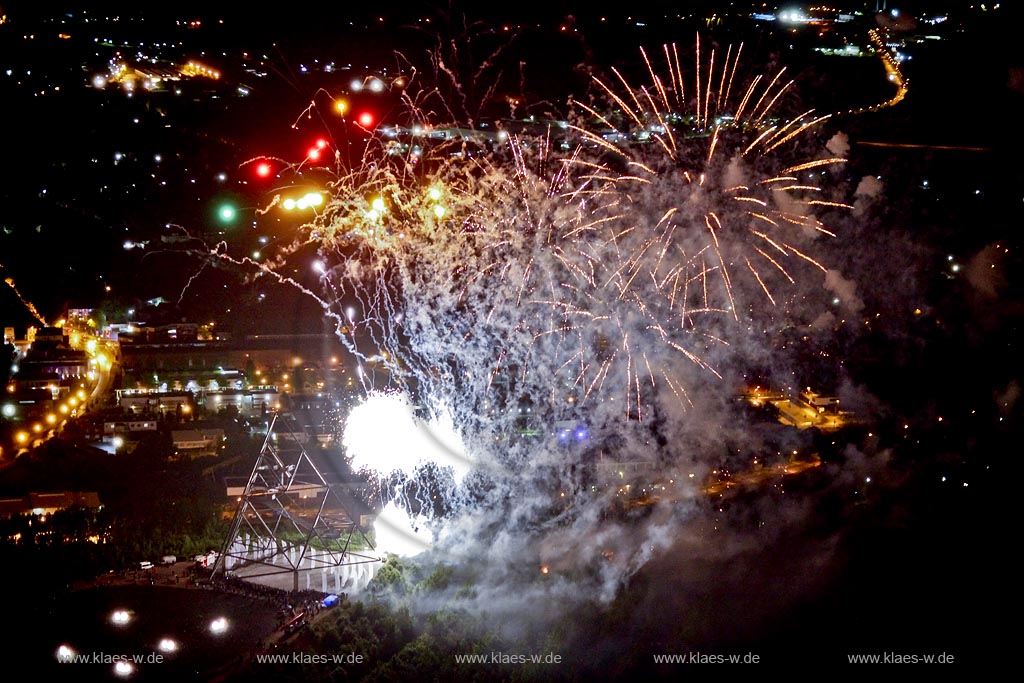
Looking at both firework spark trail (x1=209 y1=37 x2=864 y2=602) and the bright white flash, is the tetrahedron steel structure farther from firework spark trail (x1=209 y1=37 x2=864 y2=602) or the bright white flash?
firework spark trail (x1=209 y1=37 x2=864 y2=602)

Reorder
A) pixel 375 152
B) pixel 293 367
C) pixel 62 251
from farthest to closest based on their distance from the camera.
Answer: pixel 293 367, pixel 62 251, pixel 375 152

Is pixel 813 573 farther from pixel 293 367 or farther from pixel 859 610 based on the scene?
pixel 293 367

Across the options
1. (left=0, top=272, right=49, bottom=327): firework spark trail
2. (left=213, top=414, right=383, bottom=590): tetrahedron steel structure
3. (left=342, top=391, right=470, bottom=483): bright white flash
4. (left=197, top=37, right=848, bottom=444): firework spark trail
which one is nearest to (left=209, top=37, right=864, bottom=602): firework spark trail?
(left=197, top=37, right=848, bottom=444): firework spark trail

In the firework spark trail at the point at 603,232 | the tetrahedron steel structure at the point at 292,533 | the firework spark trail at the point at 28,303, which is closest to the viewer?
the firework spark trail at the point at 603,232

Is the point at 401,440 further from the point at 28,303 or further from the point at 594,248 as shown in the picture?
the point at 28,303

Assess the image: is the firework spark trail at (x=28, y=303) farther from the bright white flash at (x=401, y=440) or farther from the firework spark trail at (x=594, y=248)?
the bright white flash at (x=401, y=440)

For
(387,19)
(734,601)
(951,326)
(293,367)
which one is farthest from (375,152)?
(293,367)

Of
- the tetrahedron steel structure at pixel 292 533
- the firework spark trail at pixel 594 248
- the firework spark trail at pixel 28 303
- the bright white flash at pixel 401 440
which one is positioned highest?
the firework spark trail at pixel 28 303

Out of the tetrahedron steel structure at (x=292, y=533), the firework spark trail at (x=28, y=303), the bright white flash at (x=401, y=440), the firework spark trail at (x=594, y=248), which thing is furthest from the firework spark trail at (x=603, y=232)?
the firework spark trail at (x=28, y=303)
